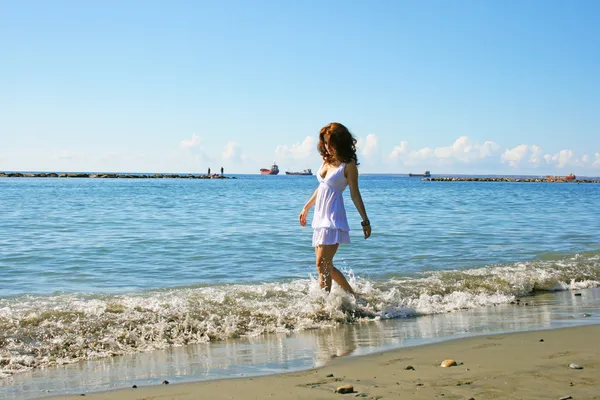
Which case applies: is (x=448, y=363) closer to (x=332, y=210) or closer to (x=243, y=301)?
(x=332, y=210)

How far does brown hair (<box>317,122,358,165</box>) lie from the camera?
652 cm

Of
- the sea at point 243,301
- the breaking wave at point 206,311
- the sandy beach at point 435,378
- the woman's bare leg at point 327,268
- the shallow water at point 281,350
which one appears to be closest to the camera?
the sandy beach at point 435,378

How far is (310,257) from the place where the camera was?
11.9 m

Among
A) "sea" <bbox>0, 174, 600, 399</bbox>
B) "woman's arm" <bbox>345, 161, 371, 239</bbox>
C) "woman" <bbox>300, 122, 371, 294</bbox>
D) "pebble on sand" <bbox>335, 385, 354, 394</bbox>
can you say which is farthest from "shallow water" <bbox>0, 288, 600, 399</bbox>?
"woman's arm" <bbox>345, 161, 371, 239</bbox>

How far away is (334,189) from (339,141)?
0.55 metres

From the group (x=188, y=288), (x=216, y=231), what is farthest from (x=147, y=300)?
(x=216, y=231)

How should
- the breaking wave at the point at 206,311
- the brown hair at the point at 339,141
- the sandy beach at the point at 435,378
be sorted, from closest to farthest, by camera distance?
the sandy beach at the point at 435,378
the breaking wave at the point at 206,311
the brown hair at the point at 339,141

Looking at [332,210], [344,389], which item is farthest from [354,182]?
[344,389]

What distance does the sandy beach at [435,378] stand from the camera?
3871 mm

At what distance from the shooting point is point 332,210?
664cm

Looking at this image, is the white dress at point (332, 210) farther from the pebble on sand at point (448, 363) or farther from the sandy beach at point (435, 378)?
the pebble on sand at point (448, 363)

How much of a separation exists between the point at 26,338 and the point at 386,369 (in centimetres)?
361

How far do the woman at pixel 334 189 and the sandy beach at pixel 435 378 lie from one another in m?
1.77

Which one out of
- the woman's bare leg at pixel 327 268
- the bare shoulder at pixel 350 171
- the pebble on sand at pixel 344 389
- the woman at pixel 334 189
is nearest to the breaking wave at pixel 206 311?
the woman's bare leg at pixel 327 268
